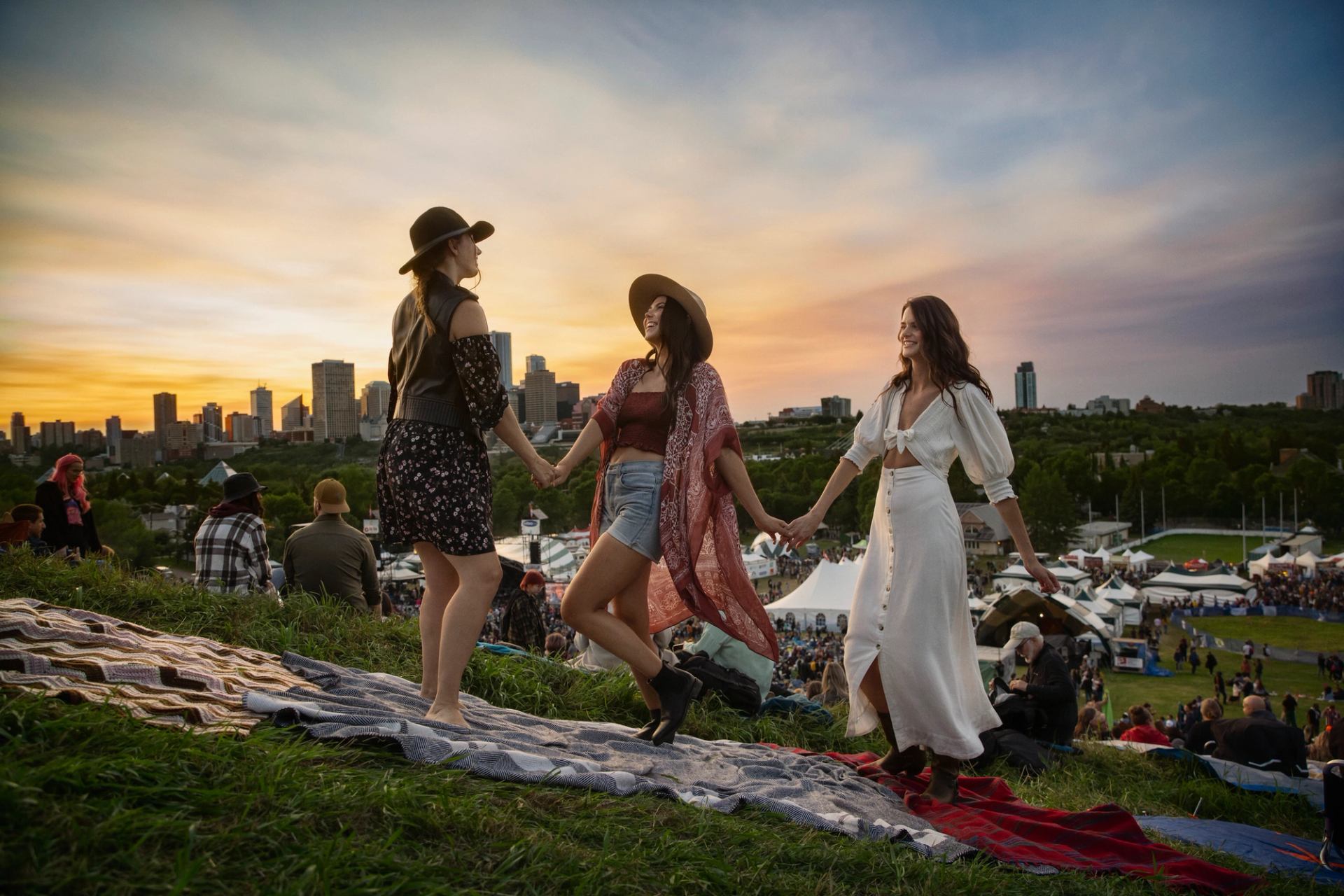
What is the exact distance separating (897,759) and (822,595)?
75.3 ft

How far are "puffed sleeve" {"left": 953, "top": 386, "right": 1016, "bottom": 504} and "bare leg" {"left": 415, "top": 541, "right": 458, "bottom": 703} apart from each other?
241 centimetres

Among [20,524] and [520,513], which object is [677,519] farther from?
[520,513]

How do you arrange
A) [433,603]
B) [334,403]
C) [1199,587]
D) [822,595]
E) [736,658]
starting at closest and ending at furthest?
[433,603]
[736,658]
[822,595]
[1199,587]
[334,403]

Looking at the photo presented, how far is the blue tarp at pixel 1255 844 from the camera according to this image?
3.50m

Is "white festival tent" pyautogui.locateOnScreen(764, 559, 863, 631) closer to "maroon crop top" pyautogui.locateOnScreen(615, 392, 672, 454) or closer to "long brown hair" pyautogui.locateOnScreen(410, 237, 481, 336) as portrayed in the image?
"maroon crop top" pyautogui.locateOnScreen(615, 392, 672, 454)

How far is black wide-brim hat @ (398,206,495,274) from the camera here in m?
3.53

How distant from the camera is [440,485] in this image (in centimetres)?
339

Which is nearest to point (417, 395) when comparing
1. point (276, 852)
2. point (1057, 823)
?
point (276, 852)

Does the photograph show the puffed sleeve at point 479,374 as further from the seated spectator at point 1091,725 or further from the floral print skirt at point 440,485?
the seated spectator at point 1091,725

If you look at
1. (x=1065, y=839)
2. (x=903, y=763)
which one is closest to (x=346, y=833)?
(x=1065, y=839)

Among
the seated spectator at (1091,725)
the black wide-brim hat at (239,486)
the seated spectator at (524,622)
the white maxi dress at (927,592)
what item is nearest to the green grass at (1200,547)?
the seated spectator at (1091,725)

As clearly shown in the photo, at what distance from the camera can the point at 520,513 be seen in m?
87.3

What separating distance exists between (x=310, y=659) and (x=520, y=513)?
84643mm

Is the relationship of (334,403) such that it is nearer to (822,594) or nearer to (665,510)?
(822,594)
